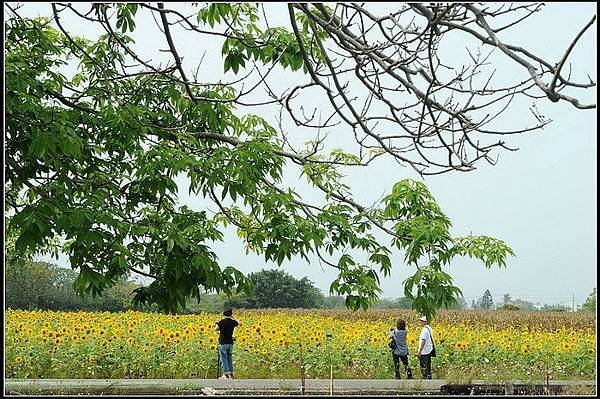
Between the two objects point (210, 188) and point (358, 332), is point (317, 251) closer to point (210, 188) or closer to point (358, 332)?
point (210, 188)

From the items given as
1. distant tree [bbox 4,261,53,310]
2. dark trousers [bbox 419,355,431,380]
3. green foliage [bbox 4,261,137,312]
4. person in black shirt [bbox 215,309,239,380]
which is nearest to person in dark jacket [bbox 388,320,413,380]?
dark trousers [bbox 419,355,431,380]

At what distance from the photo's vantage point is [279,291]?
92.4ft

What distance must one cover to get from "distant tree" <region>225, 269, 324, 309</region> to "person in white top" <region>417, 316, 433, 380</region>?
1761 centimetres

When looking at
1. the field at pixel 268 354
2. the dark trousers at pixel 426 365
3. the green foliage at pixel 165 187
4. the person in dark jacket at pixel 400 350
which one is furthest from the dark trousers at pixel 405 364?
the green foliage at pixel 165 187

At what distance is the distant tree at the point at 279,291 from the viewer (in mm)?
27828

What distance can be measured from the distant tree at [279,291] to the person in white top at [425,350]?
57.8 ft

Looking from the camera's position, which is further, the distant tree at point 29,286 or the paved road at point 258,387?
the distant tree at point 29,286

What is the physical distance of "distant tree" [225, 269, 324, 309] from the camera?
27.8 meters

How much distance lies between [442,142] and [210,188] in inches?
93.5

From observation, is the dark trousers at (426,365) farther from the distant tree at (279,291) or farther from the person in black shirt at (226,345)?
the distant tree at (279,291)

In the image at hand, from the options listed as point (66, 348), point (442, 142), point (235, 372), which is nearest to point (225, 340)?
point (235, 372)

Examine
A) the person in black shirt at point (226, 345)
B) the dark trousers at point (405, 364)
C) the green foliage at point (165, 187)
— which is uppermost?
the green foliage at point (165, 187)

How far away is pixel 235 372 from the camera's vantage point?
1020 cm

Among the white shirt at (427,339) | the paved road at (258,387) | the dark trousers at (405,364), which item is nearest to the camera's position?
the paved road at (258,387)
